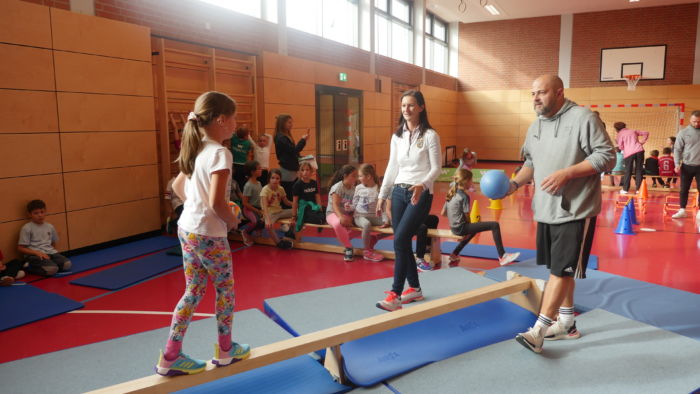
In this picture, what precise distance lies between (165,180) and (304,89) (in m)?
3.60

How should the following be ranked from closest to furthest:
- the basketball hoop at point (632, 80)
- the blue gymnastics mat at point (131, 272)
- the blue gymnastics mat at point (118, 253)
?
the blue gymnastics mat at point (131, 272) → the blue gymnastics mat at point (118, 253) → the basketball hoop at point (632, 80)

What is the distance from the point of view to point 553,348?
288cm

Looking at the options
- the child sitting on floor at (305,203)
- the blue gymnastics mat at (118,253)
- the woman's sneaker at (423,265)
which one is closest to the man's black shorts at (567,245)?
the woman's sneaker at (423,265)

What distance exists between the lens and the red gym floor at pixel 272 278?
349cm

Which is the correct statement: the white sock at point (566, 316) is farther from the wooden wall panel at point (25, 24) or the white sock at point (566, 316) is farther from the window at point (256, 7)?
the window at point (256, 7)

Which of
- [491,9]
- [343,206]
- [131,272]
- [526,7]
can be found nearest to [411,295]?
[343,206]

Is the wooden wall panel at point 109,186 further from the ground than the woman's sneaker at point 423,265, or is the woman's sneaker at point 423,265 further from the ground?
the wooden wall panel at point 109,186

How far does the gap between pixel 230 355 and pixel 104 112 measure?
15.0 ft

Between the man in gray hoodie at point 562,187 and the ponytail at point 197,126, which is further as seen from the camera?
the man in gray hoodie at point 562,187

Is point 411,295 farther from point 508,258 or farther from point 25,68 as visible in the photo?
point 25,68

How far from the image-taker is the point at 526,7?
51.0ft

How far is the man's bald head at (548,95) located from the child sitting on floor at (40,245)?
4.63 meters

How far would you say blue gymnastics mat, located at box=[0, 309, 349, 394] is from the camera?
2.51 metres

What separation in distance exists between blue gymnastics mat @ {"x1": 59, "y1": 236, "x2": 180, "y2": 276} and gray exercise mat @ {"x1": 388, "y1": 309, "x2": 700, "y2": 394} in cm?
390
